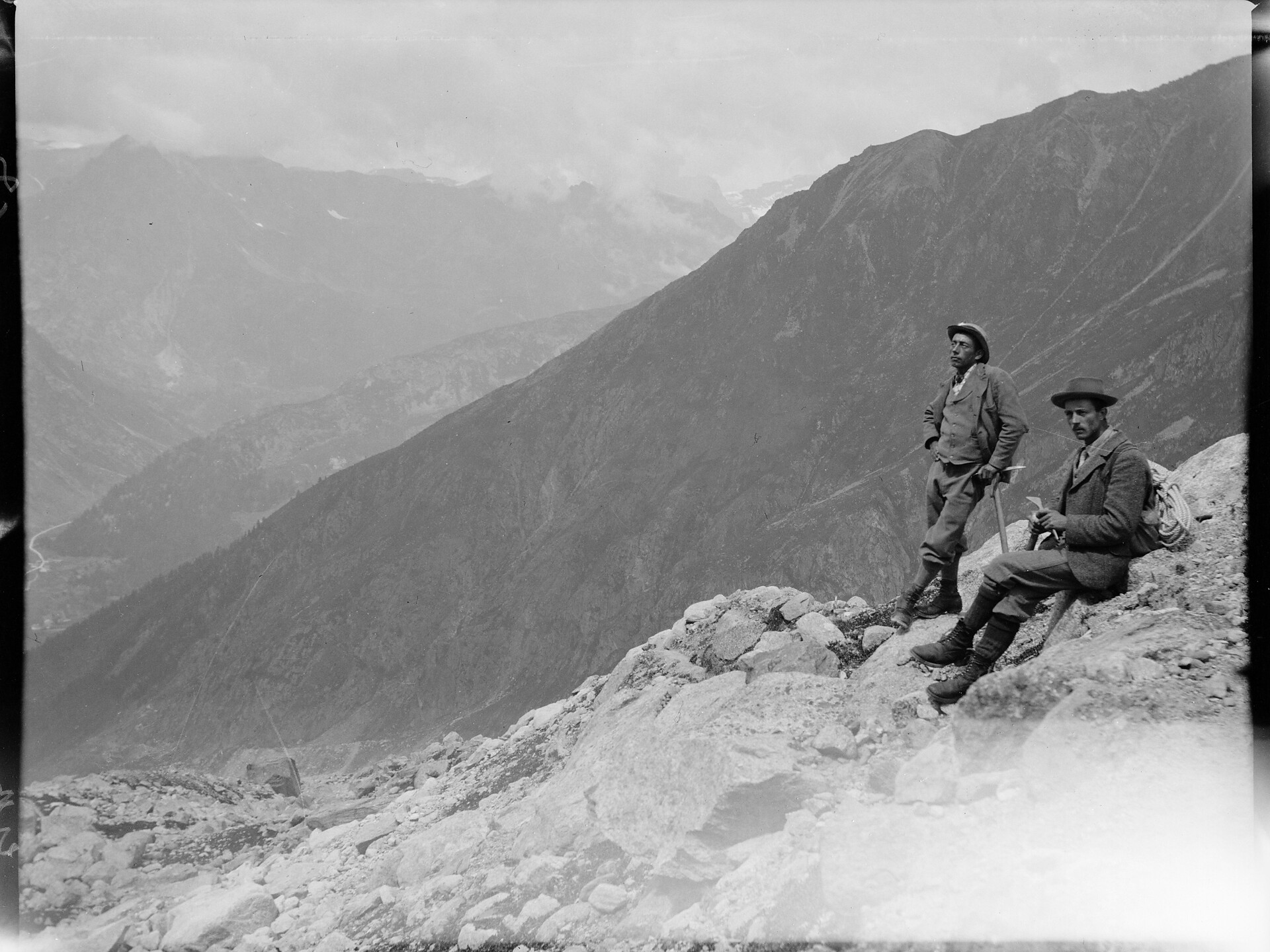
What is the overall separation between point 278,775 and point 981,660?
53.9 feet

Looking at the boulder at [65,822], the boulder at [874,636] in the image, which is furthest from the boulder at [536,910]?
the boulder at [65,822]

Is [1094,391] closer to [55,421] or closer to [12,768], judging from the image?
[12,768]

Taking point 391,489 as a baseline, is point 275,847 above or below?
below

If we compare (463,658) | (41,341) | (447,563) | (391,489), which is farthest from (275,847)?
(41,341)

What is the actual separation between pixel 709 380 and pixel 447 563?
70.7ft

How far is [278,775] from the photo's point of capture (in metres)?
17.5

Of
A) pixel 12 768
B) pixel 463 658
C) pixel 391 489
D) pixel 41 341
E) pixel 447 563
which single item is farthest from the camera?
pixel 41 341

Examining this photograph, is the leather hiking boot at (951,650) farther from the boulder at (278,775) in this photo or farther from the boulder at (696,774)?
the boulder at (278,775)

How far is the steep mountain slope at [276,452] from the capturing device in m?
123

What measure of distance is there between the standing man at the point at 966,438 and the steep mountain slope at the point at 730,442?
100 feet

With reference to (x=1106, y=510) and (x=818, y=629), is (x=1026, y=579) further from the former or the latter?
(x=818, y=629)

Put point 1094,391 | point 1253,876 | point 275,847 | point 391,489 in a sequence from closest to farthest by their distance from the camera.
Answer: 1. point 1253,876
2. point 1094,391
3. point 275,847
4. point 391,489

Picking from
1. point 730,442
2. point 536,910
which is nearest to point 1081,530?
point 536,910

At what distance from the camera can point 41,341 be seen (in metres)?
177
